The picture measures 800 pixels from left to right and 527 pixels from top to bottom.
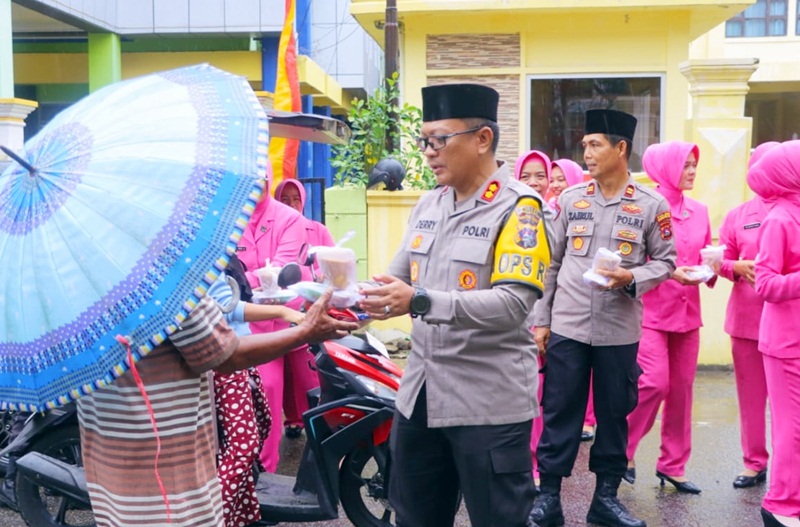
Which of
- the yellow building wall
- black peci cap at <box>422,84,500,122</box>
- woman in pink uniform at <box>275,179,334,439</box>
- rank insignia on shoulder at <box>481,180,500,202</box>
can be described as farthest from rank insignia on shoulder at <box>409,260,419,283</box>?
the yellow building wall

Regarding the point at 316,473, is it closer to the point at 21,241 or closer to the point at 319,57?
the point at 21,241

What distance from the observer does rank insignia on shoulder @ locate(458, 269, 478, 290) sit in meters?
3.21

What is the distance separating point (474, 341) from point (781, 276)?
199 centimetres

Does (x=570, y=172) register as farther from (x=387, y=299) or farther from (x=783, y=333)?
(x=387, y=299)

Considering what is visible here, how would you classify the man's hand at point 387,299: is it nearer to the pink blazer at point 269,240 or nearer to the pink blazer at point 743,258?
the pink blazer at point 269,240

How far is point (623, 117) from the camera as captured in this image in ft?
16.3

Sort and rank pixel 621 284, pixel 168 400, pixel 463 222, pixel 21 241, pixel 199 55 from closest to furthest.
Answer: pixel 21 241 < pixel 168 400 < pixel 463 222 < pixel 621 284 < pixel 199 55

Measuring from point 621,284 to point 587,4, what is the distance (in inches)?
351

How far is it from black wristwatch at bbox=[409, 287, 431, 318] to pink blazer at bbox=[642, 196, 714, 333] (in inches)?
112

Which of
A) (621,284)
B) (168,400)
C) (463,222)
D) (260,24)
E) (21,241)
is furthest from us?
(260,24)

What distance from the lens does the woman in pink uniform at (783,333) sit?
14.7ft

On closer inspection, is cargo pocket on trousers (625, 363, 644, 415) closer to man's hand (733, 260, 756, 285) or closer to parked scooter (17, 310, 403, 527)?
man's hand (733, 260, 756, 285)

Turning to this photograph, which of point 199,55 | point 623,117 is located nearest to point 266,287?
point 623,117

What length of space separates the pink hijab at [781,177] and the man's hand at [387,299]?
8.02ft
